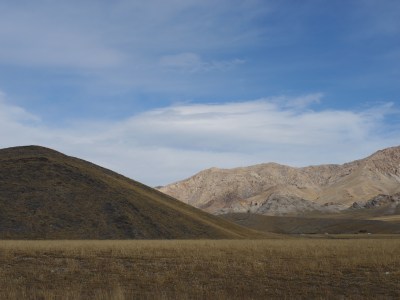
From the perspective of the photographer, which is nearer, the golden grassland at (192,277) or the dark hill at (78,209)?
the golden grassland at (192,277)

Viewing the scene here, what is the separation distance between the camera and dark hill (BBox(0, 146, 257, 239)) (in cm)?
7075

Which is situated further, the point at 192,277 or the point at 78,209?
the point at 78,209

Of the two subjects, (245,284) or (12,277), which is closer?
(245,284)

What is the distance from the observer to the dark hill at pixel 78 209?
232 ft

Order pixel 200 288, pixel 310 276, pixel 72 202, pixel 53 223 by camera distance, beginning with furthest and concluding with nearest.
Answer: pixel 72 202, pixel 53 223, pixel 310 276, pixel 200 288

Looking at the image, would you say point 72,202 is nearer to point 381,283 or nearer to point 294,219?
point 381,283

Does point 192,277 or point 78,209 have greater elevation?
point 78,209

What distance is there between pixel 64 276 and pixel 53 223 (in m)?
52.9

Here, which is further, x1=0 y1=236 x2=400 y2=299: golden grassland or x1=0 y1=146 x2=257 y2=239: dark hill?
x1=0 y1=146 x2=257 y2=239: dark hill

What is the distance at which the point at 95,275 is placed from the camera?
71.2 ft

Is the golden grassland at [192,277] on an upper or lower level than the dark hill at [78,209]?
lower

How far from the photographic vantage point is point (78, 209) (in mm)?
78688

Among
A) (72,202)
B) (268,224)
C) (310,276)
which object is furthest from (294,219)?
(310,276)

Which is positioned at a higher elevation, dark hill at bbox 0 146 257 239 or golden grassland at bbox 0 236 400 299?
dark hill at bbox 0 146 257 239
